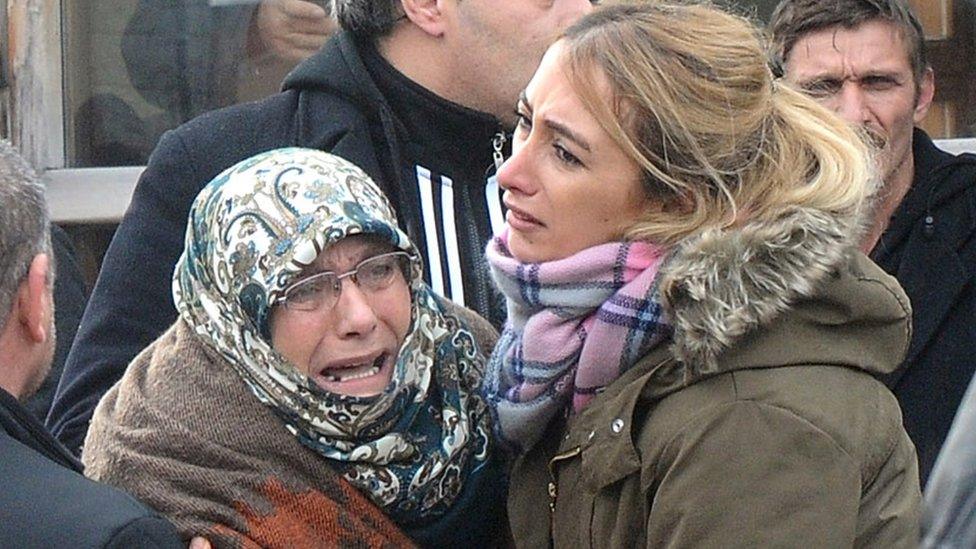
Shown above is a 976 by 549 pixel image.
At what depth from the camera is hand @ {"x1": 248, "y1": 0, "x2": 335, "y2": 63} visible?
4.40 meters

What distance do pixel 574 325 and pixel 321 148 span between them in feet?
3.02

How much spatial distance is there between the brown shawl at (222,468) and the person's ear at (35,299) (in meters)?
0.23

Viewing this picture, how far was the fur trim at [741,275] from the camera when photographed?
2.01 meters

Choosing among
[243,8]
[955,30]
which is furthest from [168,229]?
[955,30]

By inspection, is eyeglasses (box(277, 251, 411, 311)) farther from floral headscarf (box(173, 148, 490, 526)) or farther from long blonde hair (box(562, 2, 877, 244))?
→ long blonde hair (box(562, 2, 877, 244))

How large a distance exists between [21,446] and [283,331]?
1.44 ft

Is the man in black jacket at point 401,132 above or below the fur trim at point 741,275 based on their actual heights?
below

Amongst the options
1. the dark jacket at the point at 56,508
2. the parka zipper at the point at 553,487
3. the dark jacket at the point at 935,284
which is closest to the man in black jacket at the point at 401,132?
the parka zipper at the point at 553,487

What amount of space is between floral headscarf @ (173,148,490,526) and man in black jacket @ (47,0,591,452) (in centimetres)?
46

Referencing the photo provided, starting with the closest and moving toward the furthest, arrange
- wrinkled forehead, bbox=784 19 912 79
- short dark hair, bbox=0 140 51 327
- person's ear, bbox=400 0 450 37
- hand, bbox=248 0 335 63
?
1. short dark hair, bbox=0 140 51 327
2. person's ear, bbox=400 0 450 37
3. wrinkled forehead, bbox=784 19 912 79
4. hand, bbox=248 0 335 63

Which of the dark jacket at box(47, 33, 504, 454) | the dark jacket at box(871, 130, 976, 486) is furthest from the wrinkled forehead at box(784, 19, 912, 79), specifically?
the dark jacket at box(47, 33, 504, 454)

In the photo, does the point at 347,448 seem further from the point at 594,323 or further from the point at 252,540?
the point at 594,323

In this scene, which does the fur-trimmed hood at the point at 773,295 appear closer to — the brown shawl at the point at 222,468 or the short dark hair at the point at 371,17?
the brown shawl at the point at 222,468

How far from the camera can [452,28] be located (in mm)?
3012
